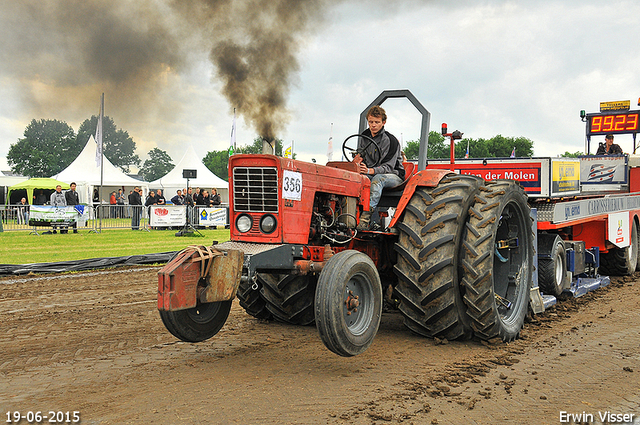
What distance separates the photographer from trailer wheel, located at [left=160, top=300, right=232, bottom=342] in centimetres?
441

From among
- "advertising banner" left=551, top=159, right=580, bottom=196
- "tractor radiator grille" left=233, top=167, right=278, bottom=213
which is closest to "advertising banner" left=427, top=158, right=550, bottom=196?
"advertising banner" left=551, top=159, right=580, bottom=196

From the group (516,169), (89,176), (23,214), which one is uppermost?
(89,176)

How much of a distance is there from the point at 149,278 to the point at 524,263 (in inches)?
254

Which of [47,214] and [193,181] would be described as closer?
[47,214]

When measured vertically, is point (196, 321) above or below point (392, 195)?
below

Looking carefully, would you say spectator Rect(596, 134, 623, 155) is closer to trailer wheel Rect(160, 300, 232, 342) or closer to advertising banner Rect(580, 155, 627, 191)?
advertising banner Rect(580, 155, 627, 191)

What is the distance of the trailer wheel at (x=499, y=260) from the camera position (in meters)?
5.21

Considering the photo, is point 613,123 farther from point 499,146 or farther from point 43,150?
point 43,150

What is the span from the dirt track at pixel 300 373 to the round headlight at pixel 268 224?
45.0 inches

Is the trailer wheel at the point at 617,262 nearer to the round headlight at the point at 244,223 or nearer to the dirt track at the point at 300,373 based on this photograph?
the dirt track at the point at 300,373

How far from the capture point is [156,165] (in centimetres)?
10700

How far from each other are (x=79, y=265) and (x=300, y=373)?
790 cm

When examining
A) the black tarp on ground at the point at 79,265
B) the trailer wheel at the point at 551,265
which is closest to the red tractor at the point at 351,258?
the trailer wheel at the point at 551,265

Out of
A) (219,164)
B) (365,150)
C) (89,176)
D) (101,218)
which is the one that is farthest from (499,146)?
(365,150)
